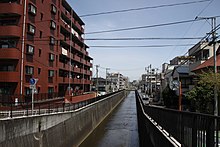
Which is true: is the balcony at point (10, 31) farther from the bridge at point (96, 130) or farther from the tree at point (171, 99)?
the tree at point (171, 99)

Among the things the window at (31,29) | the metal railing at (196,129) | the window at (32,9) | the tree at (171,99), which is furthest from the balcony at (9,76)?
the metal railing at (196,129)

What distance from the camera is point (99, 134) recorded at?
80.8 ft

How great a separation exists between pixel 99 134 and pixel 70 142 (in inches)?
310

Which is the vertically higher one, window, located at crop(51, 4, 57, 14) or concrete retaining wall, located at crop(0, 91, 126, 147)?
window, located at crop(51, 4, 57, 14)

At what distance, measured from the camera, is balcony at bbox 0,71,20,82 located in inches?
1053

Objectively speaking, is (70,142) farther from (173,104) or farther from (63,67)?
(63,67)

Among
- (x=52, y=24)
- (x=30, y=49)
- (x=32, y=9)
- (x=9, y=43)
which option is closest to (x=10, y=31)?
(x=9, y=43)

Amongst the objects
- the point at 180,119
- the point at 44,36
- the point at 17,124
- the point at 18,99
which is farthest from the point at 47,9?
the point at 180,119

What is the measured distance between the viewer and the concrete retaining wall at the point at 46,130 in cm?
1027

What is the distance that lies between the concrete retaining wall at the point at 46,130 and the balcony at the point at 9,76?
9.07 meters

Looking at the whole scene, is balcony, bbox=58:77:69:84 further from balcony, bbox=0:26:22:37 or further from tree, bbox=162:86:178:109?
tree, bbox=162:86:178:109

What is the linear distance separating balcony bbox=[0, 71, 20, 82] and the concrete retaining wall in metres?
9.07

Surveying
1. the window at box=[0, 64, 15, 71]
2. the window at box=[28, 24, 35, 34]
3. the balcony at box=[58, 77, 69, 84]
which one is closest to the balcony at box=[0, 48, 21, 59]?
the window at box=[0, 64, 15, 71]

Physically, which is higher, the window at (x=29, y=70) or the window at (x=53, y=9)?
the window at (x=53, y=9)
